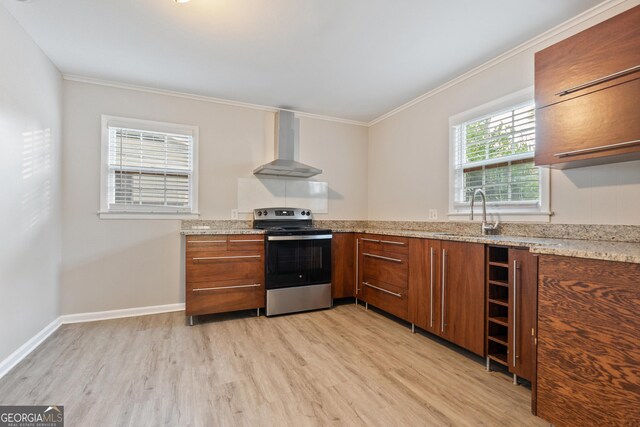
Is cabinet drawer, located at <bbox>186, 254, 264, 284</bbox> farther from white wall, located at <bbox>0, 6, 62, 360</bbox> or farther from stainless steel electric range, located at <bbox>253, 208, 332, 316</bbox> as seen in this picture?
white wall, located at <bbox>0, 6, 62, 360</bbox>

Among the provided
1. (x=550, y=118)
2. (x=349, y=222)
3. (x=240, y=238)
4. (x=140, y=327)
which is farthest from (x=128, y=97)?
(x=550, y=118)

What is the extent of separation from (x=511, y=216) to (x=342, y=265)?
1.83m

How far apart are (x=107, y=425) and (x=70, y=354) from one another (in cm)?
116

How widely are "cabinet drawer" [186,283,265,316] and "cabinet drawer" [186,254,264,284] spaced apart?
96 mm

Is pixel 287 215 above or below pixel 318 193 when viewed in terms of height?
below

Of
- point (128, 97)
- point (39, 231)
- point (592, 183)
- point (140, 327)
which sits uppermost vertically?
point (128, 97)

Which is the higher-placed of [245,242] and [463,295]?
[245,242]

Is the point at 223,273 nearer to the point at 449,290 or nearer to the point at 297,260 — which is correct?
the point at 297,260

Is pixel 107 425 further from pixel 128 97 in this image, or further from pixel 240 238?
pixel 128 97

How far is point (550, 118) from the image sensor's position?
1930 mm

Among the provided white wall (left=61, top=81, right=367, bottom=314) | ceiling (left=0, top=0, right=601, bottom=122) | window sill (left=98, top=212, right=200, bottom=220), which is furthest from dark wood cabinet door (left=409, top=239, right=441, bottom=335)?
window sill (left=98, top=212, right=200, bottom=220)

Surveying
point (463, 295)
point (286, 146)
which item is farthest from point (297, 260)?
point (463, 295)

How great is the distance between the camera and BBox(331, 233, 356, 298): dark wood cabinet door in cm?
361

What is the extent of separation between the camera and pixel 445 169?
10.5 ft
